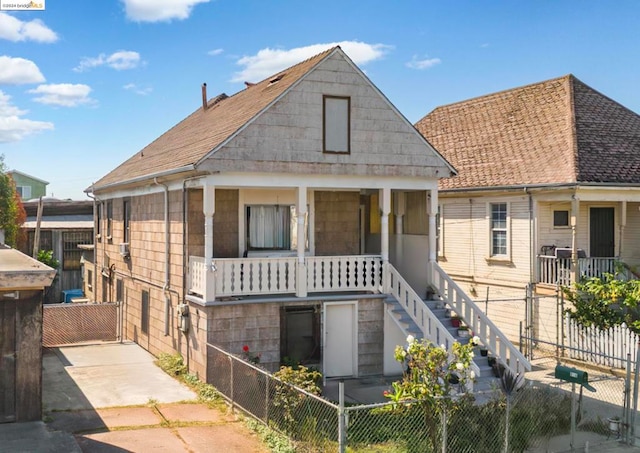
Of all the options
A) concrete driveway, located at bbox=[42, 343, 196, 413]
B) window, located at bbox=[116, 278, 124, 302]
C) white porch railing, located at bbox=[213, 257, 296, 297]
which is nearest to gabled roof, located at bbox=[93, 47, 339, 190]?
white porch railing, located at bbox=[213, 257, 296, 297]

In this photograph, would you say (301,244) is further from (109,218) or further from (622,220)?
(109,218)

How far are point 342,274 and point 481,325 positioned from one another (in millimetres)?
3532

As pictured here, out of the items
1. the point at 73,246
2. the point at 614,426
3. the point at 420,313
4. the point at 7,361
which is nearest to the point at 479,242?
the point at 420,313

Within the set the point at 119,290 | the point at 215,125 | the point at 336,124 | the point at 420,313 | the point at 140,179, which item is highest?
the point at 215,125

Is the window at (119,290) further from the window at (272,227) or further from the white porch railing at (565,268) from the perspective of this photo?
the white porch railing at (565,268)

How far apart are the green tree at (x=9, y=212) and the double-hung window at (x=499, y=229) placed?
24.3 metres

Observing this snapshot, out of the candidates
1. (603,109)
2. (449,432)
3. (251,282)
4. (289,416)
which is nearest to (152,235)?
(251,282)

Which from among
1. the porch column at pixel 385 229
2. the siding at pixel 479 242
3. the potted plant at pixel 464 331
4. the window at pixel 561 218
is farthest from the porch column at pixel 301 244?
the window at pixel 561 218

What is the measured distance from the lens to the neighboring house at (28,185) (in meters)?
73.9

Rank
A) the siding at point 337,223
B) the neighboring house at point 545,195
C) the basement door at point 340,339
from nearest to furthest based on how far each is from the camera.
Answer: the basement door at point 340,339 < the siding at point 337,223 < the neighboring house at point 545,195

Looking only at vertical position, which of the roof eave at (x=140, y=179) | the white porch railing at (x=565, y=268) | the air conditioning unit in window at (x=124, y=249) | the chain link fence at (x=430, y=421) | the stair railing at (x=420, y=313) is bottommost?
the chain link fence at (x=430, y=421)

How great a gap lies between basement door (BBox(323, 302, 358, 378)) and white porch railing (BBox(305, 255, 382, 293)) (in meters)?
0.46

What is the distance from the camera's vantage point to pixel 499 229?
74.1 feet

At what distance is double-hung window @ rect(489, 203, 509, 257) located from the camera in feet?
73.7
